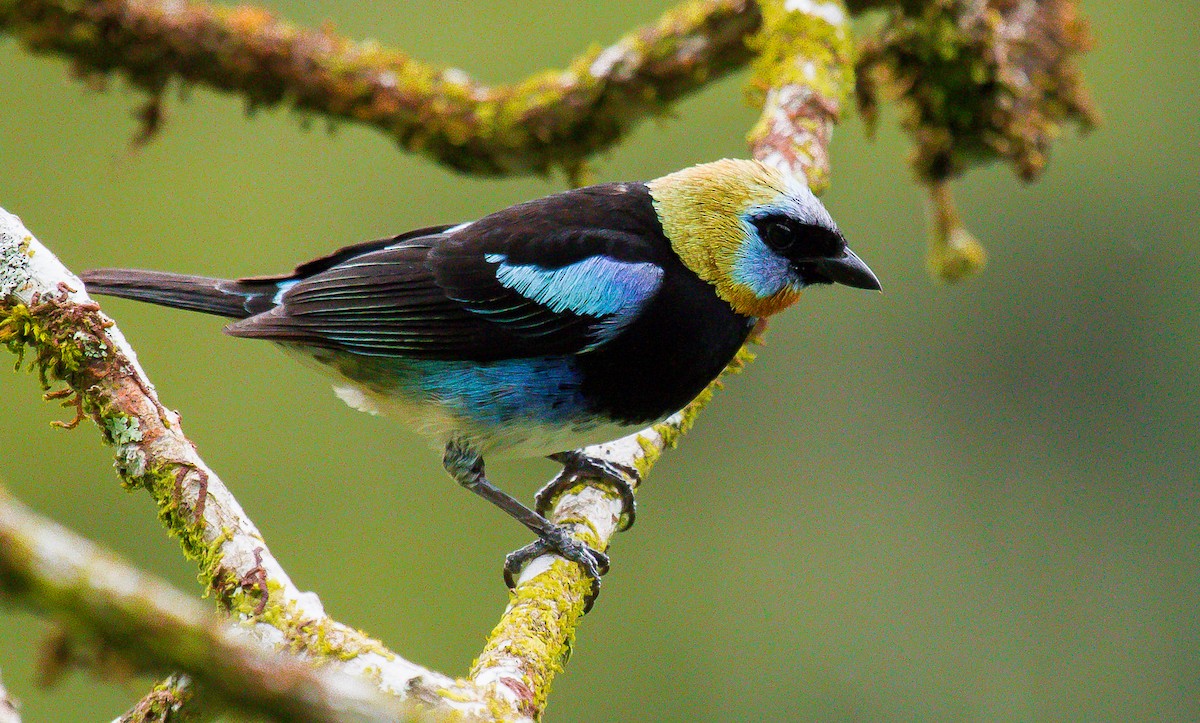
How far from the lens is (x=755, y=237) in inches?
144

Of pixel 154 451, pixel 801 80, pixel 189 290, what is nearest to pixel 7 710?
pixel 154 451

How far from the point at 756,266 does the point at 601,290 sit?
502 millimetres

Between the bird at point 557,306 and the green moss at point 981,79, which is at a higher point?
the green moss at point 981,79

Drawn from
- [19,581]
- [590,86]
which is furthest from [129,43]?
[19,581]

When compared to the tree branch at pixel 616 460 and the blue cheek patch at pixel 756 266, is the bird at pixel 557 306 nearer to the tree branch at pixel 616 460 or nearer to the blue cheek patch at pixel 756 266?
the blue cheek patch at pixel 756 266

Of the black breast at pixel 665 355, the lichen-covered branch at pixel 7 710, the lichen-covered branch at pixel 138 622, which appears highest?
the black breast at pixel 665 355

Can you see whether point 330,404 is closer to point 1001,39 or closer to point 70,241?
point 70,241

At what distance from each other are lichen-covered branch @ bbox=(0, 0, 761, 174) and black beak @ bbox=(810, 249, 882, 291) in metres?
1.43

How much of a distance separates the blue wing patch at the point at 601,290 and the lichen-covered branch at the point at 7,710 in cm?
201

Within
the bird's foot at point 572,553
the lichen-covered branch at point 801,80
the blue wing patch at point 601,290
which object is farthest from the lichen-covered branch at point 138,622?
the lichen-covered branch at point 801,80

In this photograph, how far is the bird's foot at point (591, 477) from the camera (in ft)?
12.0

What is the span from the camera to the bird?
11.4 ft

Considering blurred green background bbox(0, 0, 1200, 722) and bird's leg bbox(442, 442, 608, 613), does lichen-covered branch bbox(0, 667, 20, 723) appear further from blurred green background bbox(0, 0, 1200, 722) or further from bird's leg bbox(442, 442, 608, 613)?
blurred green background bbox(0, 0, 1200, 722)

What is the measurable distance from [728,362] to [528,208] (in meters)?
0.78
